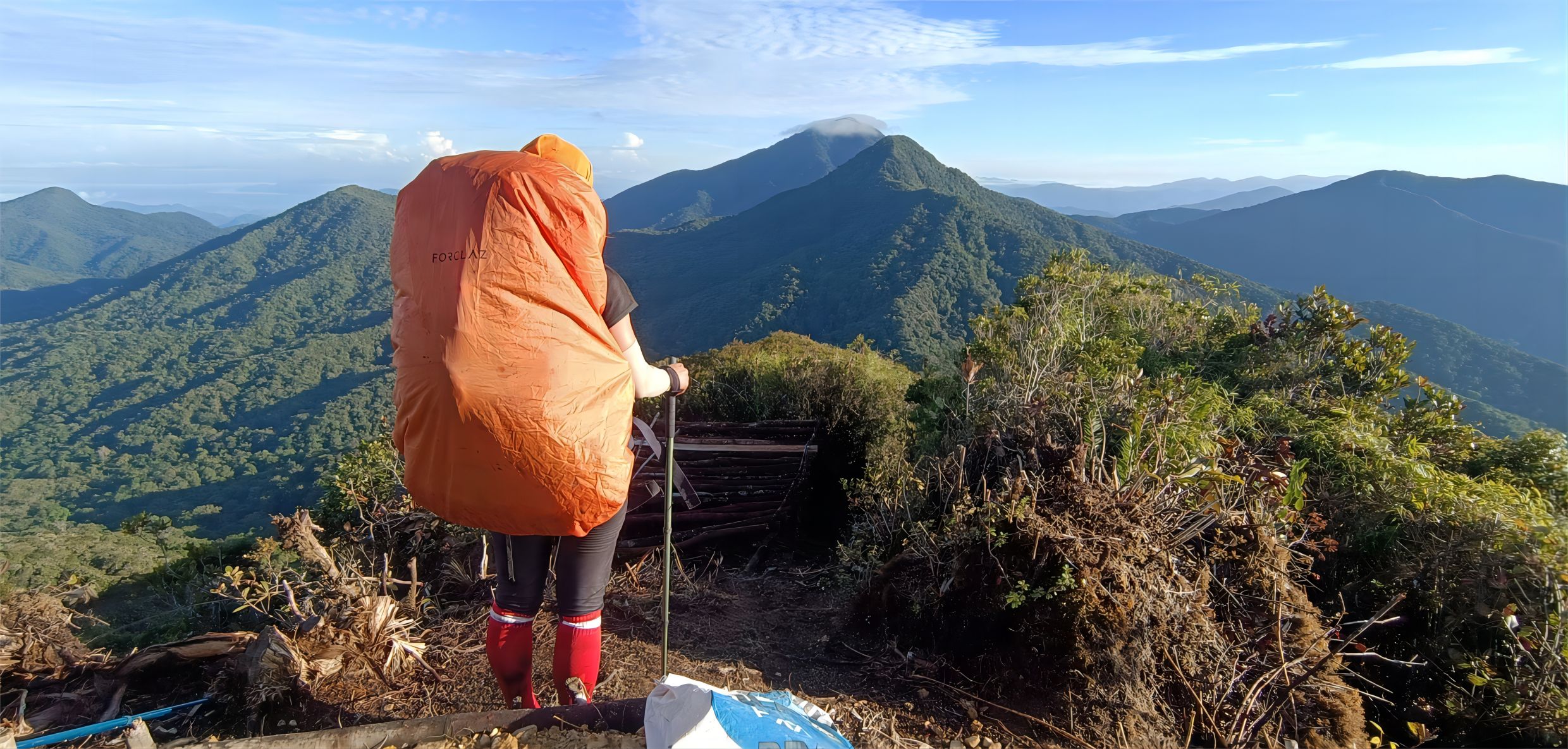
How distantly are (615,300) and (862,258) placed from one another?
56.5 meters

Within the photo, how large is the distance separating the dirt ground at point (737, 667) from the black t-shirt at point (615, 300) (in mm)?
1625

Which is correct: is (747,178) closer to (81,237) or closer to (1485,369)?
(1485,369)

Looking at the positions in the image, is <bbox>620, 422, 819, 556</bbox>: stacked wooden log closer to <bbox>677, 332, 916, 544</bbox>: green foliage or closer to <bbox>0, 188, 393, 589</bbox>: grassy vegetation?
<bbox>677, 332, 916, 544</bbox>: green foliage

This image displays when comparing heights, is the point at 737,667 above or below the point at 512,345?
below

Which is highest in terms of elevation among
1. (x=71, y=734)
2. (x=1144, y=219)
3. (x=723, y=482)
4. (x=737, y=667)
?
(x=1144, y=219)

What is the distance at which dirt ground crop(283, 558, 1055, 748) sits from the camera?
259 cm

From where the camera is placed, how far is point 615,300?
1.94 m

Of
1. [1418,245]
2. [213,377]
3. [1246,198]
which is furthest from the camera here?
[1246,198]

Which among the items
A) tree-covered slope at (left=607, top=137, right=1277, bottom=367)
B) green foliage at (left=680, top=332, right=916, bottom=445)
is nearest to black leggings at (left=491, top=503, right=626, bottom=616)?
green foliage at (left=680, top=332, right=916, bottom=445)

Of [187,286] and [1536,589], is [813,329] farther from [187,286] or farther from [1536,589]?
[187,286]

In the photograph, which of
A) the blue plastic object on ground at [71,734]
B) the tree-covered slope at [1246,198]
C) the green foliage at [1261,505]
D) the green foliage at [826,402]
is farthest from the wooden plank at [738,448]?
the tree-covered slope at [1246,198]

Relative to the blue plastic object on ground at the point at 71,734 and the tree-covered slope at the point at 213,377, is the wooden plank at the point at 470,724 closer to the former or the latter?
the blue plastic object on ground at the point at 71,734

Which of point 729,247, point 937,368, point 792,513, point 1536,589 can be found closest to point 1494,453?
point 1536,589

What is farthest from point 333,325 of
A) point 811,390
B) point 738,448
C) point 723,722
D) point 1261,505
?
point 1261,505
